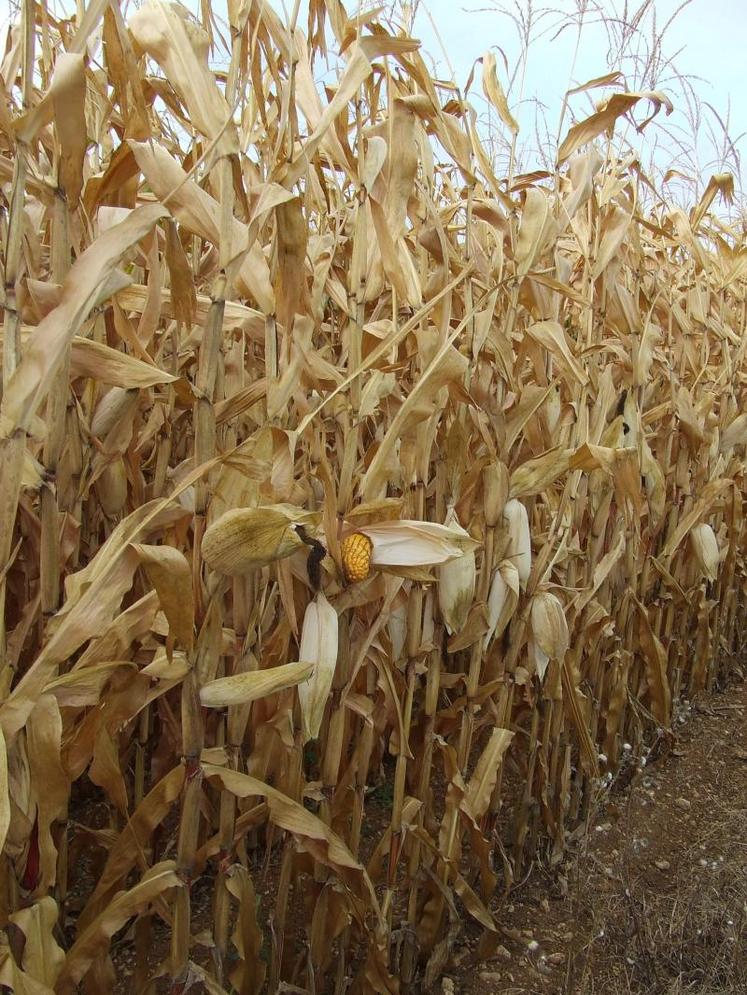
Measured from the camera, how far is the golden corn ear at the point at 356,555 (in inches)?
33.3

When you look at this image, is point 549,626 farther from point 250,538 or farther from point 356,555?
point 250,538

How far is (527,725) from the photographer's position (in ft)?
6.49

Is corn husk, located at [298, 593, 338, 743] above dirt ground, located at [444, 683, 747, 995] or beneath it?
above

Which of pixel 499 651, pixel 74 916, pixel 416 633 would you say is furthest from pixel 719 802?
pixel 74 916

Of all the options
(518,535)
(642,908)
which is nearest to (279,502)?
(518,535)

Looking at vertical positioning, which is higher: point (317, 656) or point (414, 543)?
point (414, 543)

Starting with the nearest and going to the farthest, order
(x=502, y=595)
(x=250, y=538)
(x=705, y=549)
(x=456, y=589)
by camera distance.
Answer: (x=250, y=538), (x=456, y=589), (x=502, y=595), (x=705, y=549)

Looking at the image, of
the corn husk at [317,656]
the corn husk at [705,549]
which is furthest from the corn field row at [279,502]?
the corn husk at [705,549]

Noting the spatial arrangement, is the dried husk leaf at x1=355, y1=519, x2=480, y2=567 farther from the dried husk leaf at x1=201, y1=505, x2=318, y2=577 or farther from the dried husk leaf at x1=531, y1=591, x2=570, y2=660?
the dried husk leaf at x1=531, y1=591, x2=570, y2=660

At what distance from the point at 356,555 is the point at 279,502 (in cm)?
10

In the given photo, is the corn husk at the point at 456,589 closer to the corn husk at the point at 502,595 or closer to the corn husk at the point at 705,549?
the corn husk at the point at 502,595

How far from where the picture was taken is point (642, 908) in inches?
52.9

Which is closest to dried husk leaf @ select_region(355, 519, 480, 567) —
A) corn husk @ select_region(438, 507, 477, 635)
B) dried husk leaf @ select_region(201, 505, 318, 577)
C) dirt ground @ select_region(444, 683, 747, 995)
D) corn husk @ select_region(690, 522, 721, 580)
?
dried husk leaf @ select_region(201, 505, 318, 577)

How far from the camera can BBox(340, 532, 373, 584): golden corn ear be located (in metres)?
0.84
